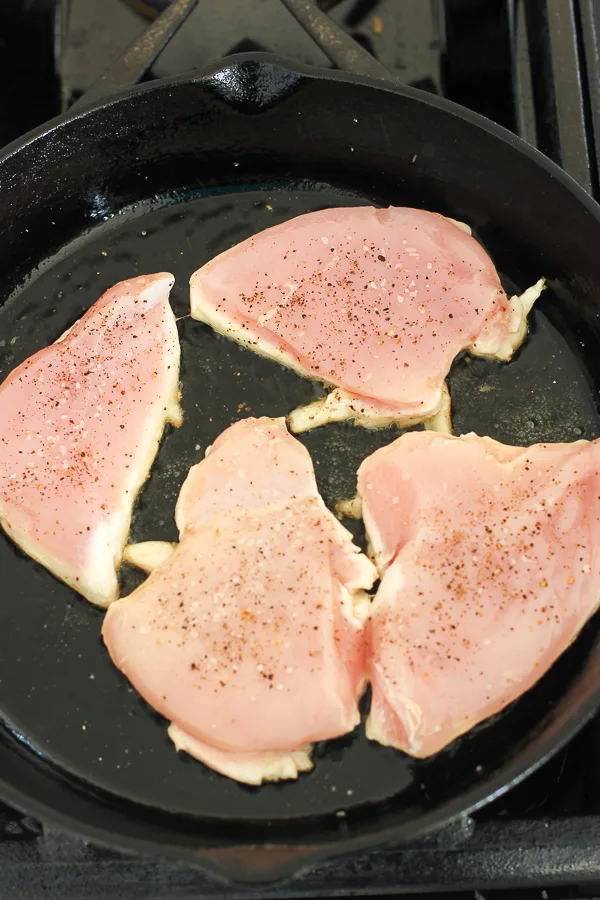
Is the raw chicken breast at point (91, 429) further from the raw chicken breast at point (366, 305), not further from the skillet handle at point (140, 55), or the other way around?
the skillet handle at point (140, 55)

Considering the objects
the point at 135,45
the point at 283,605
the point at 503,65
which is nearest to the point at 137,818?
the point at 283,605

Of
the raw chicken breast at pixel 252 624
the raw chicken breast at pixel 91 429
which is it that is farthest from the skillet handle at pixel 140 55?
the raw chicken breast at pixel 252 624

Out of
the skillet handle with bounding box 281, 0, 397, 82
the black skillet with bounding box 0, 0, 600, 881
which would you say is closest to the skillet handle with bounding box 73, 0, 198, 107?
the black skillet with bounding box 0, 0, 600, 881

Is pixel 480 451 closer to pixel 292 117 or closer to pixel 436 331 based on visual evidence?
pixel 436 331

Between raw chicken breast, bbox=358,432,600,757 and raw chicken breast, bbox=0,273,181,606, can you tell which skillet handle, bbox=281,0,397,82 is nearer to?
raw chicken breast, bbox=0,273,181,606

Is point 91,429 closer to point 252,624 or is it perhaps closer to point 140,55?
point 252,624

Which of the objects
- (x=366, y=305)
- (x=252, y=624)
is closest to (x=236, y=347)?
(x=366, y=305)
